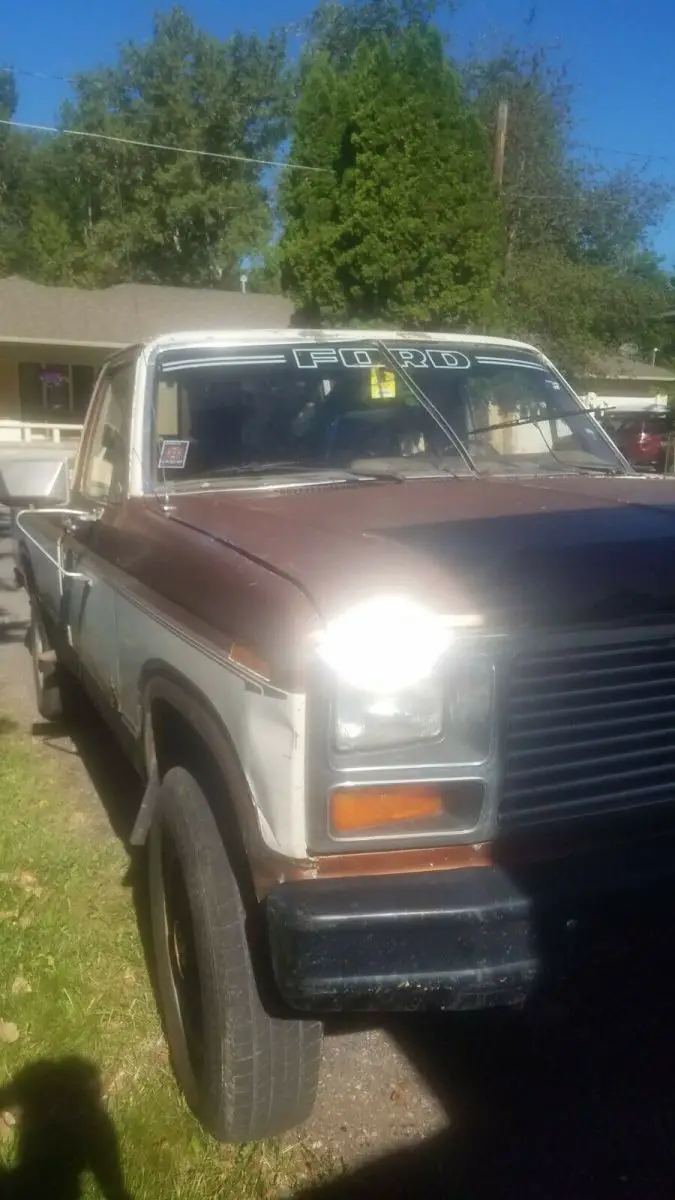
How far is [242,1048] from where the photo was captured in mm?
2488

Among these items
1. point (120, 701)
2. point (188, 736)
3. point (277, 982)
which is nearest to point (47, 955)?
point (120, 701)

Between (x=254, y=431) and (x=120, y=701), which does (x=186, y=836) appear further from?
(x=254, y=431)

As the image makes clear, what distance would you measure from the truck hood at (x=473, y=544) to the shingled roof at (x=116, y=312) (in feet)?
75.8

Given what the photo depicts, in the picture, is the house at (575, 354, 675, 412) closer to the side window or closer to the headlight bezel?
the side window

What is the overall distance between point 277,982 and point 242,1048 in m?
0.37

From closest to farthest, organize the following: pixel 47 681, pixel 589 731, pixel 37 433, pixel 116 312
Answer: pixel 589 731, pixel 47 681, pixel 37 433, pixel 116 312

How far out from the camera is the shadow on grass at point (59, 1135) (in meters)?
2.63

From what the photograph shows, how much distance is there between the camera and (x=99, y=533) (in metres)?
3.76

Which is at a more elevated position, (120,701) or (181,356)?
(181,356)

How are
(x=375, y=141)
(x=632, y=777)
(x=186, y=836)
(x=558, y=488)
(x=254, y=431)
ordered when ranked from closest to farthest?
(x=632, y=777) < (x=186, y=836) < (x=558, y=488) < (x=254, y=431) < (x=375, y=141)

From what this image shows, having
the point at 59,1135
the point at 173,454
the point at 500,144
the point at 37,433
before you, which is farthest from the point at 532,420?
the point at 37,433

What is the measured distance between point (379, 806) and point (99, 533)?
6.27 ft

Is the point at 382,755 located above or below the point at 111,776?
above

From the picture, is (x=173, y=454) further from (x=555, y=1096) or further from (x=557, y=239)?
(x=557, y=239)
